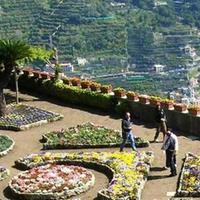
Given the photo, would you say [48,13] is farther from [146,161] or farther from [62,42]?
[146,161]

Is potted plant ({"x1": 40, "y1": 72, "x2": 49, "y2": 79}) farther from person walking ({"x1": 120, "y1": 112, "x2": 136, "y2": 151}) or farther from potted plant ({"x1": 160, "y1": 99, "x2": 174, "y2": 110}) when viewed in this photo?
person walking ({"x1": 120, "y1": 112, "x2": 136, "y2": 151})

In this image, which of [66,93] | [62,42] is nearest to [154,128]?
[66,93]

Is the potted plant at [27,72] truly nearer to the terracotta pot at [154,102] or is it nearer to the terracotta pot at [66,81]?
the terracotta pot at [66,81]

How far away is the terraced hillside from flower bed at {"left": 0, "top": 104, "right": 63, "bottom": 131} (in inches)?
1711

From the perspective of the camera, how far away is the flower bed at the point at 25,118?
99.8ft

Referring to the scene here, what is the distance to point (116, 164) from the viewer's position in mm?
23688

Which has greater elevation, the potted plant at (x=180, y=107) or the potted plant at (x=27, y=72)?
the potted plant at (x=27, y=72)

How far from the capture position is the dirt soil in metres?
22.1

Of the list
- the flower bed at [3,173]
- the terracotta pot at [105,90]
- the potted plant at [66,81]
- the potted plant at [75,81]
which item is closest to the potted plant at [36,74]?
the potted plant at [66,81]

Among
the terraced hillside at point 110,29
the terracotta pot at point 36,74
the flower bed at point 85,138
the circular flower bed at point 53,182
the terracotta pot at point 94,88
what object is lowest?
the terraced hillside at point 110,29

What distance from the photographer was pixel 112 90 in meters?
32.8

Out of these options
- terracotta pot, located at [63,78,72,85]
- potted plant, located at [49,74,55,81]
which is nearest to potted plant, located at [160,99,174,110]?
terracotta pot, located at [63,78,72,85]

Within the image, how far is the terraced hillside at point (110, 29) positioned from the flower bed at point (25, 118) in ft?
143

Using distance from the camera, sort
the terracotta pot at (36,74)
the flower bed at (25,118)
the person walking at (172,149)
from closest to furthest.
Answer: the person walking at (172,149)
the flower bed at (25,118)
the terracotta pot at (36,74)
